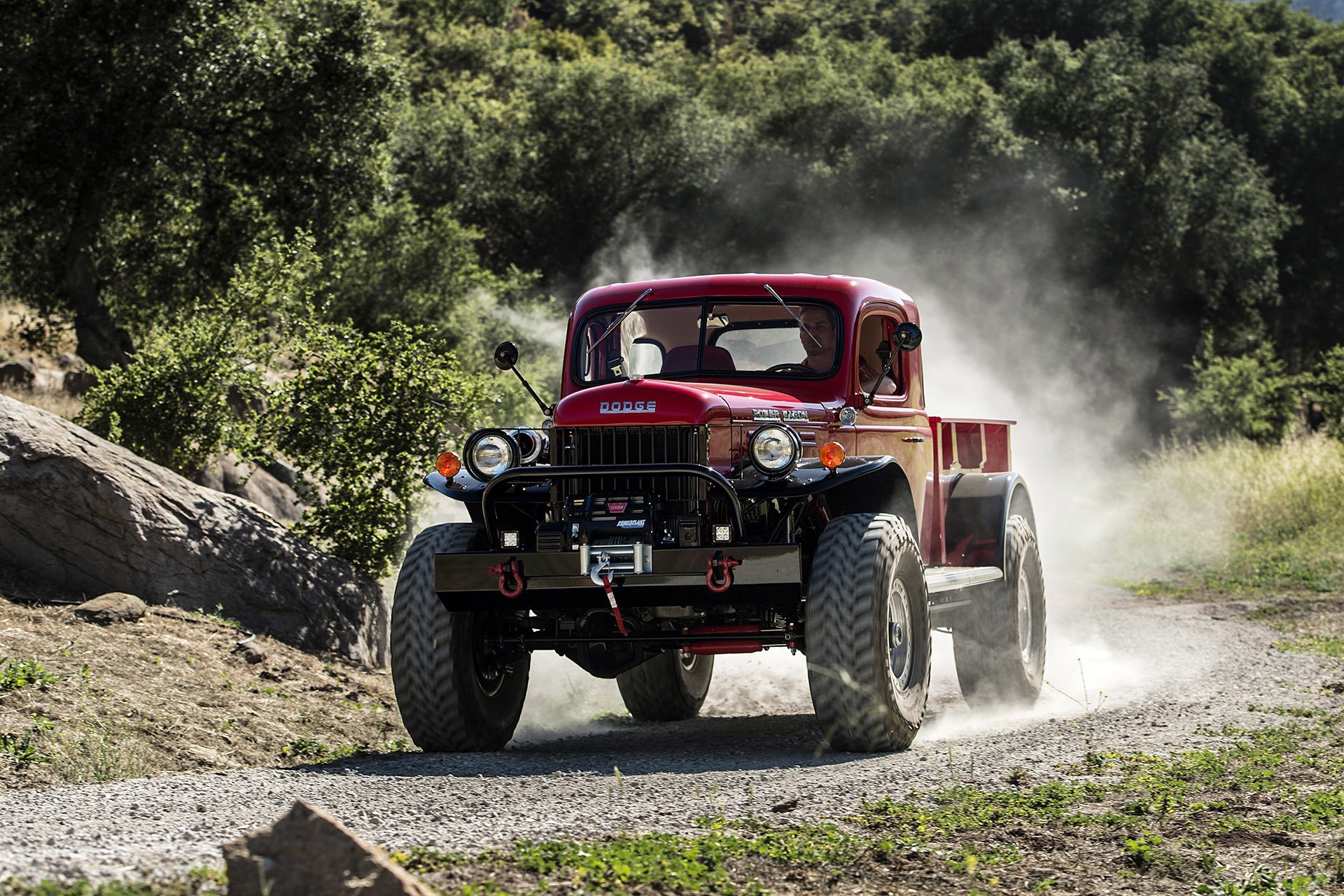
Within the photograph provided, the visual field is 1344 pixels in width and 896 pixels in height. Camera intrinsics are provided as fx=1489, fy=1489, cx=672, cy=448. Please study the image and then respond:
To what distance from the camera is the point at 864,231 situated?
38531 millimetres

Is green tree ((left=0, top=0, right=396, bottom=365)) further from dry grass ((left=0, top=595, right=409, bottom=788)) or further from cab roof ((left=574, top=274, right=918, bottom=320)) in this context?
cab roof ((left=574, top=274, right=918, bottom=320))

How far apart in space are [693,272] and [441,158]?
7.30m

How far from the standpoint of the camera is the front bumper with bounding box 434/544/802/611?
23.5ft

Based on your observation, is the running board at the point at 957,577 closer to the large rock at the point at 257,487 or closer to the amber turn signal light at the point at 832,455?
the amber turn signal light at the point at 832,455

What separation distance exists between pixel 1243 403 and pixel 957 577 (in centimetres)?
2724

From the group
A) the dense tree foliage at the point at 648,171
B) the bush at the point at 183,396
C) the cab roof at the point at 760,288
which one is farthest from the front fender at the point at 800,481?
the bush at the point at 183,396

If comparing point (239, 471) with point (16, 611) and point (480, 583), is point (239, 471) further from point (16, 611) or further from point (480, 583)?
point (480, 583)

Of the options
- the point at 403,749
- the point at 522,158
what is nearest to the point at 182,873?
the point at 403,749

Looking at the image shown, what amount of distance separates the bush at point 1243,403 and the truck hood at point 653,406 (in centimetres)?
2790

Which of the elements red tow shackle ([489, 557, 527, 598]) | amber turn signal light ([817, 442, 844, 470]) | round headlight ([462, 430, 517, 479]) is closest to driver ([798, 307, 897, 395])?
amber turn signal light ([817, 442, 844, 470])

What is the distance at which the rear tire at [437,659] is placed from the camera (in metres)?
7.72

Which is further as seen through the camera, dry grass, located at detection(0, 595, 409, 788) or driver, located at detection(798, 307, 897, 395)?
driver, located at detection(798, 307, 897, 395)

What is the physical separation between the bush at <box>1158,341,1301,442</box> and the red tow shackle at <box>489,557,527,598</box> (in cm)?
2872

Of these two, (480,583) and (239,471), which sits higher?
(239,471)
